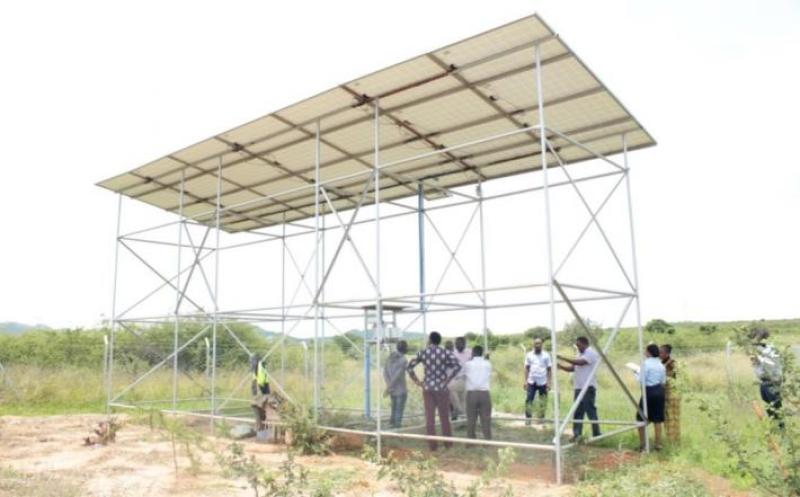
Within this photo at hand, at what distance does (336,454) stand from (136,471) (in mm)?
2689

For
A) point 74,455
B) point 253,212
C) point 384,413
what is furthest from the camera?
point 253,212

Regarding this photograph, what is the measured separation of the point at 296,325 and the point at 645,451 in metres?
5.22

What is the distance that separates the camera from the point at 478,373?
884 centimetres

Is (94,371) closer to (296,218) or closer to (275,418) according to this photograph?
(296,218)

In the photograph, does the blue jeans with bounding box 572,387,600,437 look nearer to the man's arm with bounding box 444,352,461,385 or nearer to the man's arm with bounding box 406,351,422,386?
the man's arm with bounding box 444,352,461,385

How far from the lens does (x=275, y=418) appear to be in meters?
10.3

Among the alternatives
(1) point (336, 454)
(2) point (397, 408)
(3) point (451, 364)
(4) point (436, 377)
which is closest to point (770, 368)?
(3) point (451, 364)

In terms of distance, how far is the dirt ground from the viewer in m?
6.77

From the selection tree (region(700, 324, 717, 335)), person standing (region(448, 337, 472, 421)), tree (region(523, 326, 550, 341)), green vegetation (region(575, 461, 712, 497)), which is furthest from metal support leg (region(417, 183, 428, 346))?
tree (region(700, 324, 717, 335))

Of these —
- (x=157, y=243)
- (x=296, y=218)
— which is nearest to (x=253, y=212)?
(x=296, y=218)

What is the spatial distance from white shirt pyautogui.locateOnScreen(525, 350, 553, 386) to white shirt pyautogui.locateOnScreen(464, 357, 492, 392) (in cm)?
270

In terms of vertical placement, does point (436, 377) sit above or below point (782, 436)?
above

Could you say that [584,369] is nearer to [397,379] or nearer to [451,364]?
[451,364]

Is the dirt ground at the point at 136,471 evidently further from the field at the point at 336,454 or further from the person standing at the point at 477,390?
the person standing at the point at 477,390
